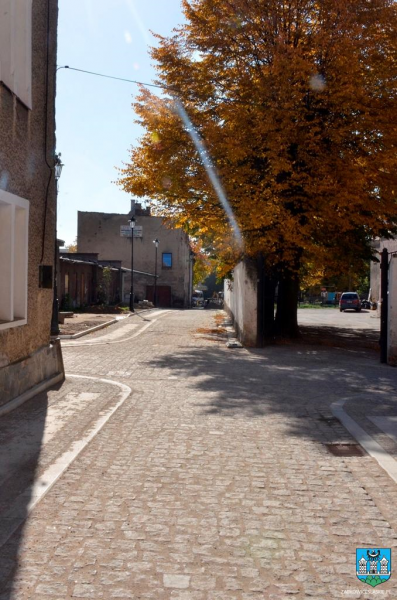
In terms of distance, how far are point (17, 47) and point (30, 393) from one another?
484 centimetres

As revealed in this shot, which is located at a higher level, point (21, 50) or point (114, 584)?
point (21, 50)

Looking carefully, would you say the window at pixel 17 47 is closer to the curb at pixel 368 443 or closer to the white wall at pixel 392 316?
the curb at pixel 368 443

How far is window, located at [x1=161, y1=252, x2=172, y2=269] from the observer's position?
202 feet

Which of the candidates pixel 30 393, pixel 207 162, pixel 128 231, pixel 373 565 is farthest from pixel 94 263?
pixel 373 565

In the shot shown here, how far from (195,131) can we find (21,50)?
9309mm

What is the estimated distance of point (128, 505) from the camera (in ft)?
15.9

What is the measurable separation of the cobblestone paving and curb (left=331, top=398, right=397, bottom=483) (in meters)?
0.10

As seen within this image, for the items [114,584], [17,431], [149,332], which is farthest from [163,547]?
[149,332]

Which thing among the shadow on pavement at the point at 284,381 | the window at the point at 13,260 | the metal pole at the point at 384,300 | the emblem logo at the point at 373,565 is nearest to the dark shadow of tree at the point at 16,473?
the window at the point at 13,260

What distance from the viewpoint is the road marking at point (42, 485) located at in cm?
453

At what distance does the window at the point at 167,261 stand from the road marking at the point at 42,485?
176 ft

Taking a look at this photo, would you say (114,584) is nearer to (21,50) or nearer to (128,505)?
(128,505)

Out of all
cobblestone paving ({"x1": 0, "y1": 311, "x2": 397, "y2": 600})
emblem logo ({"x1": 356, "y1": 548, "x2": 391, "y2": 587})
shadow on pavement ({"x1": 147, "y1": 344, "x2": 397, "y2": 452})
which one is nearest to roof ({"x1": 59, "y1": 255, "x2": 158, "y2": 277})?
shadow on pavement ({"x1": 147, "y1": 344, "x2": 397, "y2": 452})

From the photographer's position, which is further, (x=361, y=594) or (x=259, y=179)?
(x=259, y=179)
